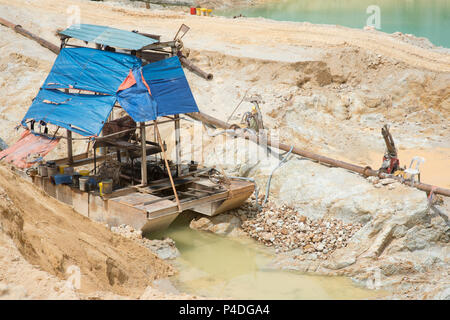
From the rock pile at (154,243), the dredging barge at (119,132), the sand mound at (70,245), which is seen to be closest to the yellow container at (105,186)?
the dredging barge at (119,132)

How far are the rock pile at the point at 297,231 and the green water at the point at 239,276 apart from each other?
38cm

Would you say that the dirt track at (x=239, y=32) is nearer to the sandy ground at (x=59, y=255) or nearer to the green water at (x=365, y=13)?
the sandy ground at (x=59, y=255)

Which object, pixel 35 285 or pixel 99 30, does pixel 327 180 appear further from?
pixel 35 285

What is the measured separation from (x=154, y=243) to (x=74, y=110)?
3.67 meters

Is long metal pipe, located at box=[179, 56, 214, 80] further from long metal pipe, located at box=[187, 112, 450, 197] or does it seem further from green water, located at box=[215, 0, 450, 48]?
green water, located at box=[215, 0, 450, 48]

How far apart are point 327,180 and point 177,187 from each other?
12.6 feet

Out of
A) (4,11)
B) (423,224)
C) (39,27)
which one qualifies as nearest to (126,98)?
(423,224)

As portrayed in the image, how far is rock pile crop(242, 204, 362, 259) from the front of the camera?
41.0 feet

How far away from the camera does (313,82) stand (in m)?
19.3

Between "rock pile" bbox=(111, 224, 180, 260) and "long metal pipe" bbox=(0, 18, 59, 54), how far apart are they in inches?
417

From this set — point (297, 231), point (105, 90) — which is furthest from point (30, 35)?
point (297, 231)

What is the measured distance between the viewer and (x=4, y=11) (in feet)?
75.5

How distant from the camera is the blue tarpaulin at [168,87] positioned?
12.9m

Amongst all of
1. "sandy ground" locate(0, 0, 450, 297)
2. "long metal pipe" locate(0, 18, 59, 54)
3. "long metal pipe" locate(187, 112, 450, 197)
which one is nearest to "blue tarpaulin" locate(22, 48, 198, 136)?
"long metal pipe" locate(187, 112, 450, 197)
